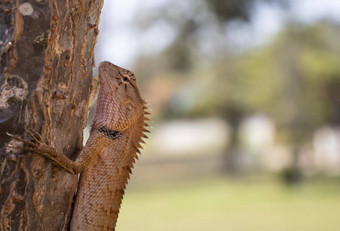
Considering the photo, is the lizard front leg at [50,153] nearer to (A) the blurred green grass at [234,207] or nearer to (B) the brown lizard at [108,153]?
(B) the brown lizard at [108,153]

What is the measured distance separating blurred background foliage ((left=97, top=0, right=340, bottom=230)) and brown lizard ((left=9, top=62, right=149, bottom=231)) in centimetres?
1250

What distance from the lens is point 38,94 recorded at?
2727 mm

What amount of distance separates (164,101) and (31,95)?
49.5 metres

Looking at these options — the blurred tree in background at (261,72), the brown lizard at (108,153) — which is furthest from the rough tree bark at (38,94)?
the blurred tree in background at (261,72)

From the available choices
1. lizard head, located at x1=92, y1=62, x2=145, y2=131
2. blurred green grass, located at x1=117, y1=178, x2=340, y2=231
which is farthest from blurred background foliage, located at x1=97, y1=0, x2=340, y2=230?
lizard head, located at x1=92, y1=62, x2=145, y2=131

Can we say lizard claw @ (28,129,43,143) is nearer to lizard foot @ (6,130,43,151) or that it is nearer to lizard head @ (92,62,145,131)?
lizard foot @ (6,130,43,151)

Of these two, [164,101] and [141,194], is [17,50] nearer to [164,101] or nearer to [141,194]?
[141,194]

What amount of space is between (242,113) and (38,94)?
126ft

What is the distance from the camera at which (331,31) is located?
3856cm

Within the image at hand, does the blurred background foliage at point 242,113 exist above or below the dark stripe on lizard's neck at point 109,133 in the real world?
above

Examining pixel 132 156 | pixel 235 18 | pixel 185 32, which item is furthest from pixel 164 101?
pixel 132 156

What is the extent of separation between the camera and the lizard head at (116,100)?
12.5 feet

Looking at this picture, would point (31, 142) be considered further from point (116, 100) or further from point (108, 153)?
point (116, 100)

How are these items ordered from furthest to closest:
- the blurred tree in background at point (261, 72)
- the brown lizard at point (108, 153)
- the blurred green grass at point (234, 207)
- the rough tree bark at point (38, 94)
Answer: the blurred tree in background at point (261, 72), the blurred green grass at point (234, 207), the brown lizard at point (108, 153), the rough tree bark at point (38, 94)
